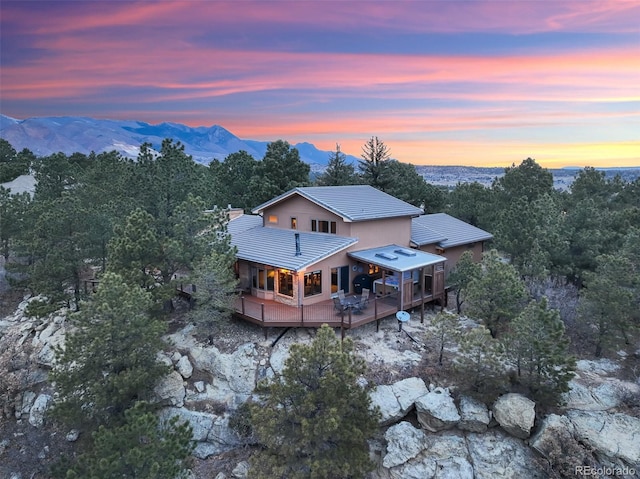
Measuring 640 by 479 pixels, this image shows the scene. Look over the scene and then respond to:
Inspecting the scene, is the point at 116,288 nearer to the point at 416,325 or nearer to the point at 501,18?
the point at 416,325

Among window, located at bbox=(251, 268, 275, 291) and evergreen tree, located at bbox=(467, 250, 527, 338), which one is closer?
evergreen tree, located at bbox=(467, 250, 527, 338)

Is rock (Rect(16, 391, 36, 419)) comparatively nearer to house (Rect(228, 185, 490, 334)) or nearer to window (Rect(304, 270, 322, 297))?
house (Rect(228, 185, 490, 334))

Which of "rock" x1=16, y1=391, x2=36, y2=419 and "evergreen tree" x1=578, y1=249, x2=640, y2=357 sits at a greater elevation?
"evergreen tree" x1=578, y1=249, x2=640, y2=357

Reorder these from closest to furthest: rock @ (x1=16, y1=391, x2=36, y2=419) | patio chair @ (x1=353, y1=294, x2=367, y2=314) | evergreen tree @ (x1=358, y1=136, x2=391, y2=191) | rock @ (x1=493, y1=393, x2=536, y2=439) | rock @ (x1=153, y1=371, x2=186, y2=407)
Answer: rock @ (x1=493, y1=393, x2=536, y2=439) < rock @ (x1=153, y1=371, x2=186, y2=407) < rock @ (x1=16, y1=391, x2=36, y2=419) < patio chair @ (x1=353, y1=294, x2=367, y2=314) < evergreen tree @ (x1=358, y1=136, x2=391, y2=191)

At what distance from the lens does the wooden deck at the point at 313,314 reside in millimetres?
15492

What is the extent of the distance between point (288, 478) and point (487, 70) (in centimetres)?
2923

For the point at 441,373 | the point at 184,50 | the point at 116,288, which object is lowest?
the point at 441,373

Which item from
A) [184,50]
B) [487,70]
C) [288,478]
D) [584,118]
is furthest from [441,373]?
[584,118]

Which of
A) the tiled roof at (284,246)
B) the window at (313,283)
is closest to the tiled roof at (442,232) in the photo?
the tiled roof at (284,246)

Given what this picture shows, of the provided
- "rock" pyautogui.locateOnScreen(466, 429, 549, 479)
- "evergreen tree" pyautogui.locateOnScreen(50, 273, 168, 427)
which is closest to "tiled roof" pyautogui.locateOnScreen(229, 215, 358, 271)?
"evergreen tree" pyautogui.locateOnScreen(50, 273, 168, 427)

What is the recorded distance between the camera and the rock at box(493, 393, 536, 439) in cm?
1177

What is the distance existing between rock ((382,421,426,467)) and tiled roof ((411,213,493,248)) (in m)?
11.0

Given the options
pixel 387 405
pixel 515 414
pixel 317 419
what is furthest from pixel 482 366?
pixel 317 419

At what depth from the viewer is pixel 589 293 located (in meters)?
15.4
